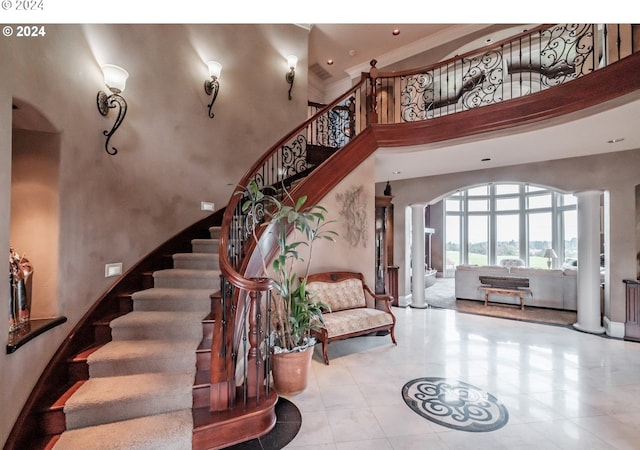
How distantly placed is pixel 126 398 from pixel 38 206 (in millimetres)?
1637

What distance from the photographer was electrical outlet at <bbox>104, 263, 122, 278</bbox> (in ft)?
9.12

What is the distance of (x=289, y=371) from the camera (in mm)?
2707

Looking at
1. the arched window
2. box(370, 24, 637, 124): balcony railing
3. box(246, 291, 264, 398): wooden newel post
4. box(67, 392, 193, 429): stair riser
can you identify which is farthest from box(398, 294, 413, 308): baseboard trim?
the arched window

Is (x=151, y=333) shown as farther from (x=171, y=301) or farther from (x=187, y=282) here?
(x=187, y=282)

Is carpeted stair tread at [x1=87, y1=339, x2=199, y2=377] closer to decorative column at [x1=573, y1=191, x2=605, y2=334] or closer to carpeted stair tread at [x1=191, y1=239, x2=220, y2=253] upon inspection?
carpeted stair tread at [x1=191, y1=239, x2=220, y2=253]

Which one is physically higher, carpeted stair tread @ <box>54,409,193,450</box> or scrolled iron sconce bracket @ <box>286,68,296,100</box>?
scrolled iron sconce bracket @ <box>286,68,296,100</box>

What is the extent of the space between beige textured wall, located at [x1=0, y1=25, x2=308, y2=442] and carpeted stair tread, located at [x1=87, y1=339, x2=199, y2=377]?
0.35m

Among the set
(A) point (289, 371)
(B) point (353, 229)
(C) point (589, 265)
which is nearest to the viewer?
(A) point (289, 371)

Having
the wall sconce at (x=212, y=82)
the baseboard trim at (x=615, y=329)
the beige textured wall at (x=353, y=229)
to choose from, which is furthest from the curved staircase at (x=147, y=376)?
the baseboard trim at (x=615, y=329)

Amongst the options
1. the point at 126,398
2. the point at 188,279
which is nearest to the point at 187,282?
the point at 188,279

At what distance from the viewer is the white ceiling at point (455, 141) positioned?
11.6ft

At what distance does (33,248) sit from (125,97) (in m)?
1.81

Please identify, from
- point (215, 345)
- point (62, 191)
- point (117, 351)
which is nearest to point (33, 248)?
point (62, 191)

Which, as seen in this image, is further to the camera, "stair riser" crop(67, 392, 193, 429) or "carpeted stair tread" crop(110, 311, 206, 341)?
"carpeted stair tread" crop(110, 311, 206, 341)
